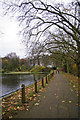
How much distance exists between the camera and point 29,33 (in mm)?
8562

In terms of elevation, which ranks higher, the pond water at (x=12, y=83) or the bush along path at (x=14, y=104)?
the bush along path at (x=14, y=104)

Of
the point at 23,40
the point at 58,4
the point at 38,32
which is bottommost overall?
the point at 23,40

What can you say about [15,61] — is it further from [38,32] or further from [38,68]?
[38,32]

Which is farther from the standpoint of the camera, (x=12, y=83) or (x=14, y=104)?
(x=12, y=83)

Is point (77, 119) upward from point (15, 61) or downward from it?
downward

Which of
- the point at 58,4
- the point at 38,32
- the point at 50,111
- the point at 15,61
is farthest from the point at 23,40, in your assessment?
the point at 15,61

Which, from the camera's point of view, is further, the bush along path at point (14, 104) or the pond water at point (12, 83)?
the pond water at point (12, 83)

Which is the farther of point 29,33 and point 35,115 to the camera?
point 29,33

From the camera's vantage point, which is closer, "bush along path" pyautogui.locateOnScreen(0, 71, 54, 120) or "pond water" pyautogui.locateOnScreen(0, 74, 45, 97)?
"bush along path" pyautogui.locateOnScreen(0, 71, 54, 120)

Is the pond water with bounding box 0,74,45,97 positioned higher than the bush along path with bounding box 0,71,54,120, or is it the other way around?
the bush along path with bounding box 0,71,54,120

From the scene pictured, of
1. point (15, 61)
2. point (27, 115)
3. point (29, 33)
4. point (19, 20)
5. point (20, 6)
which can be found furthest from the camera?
point (15, 61)

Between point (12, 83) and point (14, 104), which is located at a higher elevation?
point (14, 104)

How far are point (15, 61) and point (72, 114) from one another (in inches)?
2646

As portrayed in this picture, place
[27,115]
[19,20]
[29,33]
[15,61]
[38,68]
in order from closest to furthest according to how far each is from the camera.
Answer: [27,115], [19,20], [29,33], [38,68], [15,61]
